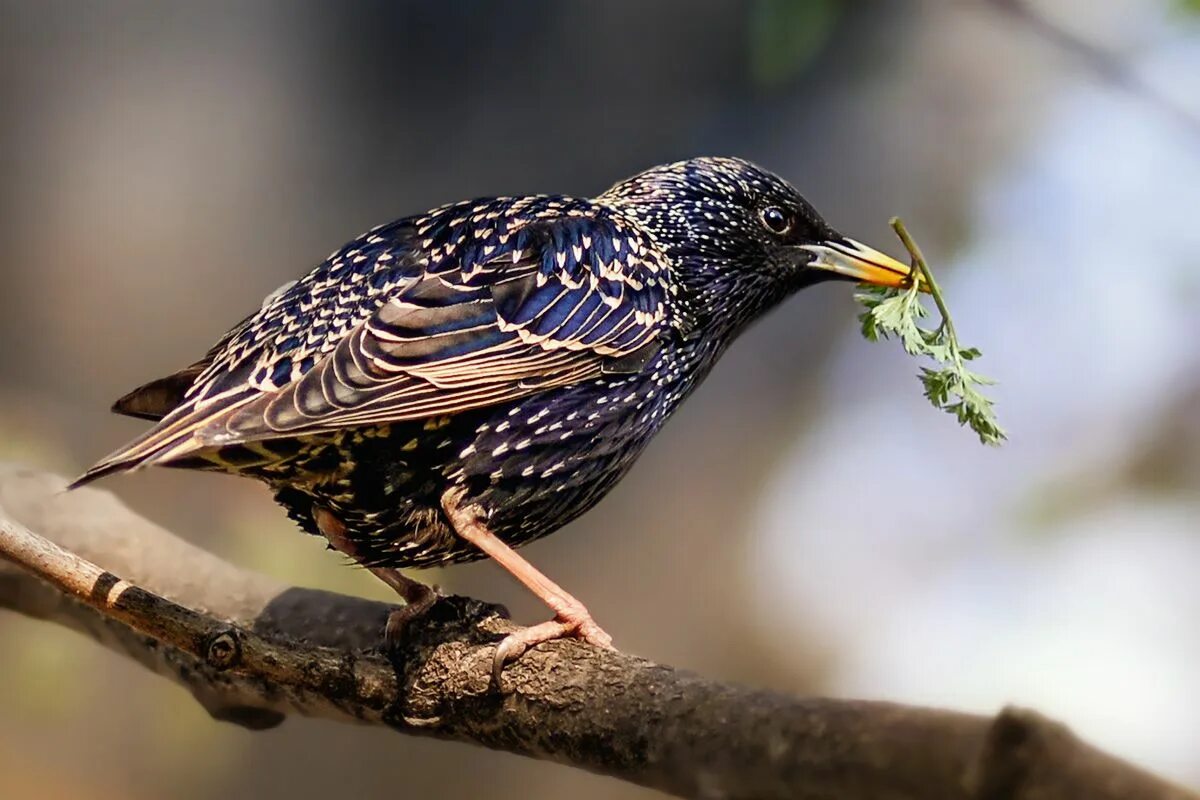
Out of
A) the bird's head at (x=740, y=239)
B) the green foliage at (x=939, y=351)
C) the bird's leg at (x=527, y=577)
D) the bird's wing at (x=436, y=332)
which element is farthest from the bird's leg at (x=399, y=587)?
the green foliage at (x=939, y=351)

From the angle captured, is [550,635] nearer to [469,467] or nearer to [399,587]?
[469,467]

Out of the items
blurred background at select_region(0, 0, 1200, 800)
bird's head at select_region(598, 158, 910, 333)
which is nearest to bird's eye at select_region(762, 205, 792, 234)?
bird's head at select_region(598, 158, 910, 333)

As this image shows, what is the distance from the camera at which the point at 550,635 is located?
1.44 meters

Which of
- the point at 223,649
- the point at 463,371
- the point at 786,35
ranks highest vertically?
the point at 786,35

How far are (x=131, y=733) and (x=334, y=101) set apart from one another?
4.95 ft

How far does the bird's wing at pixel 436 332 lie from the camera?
137 cm

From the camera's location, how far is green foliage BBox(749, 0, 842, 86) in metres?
2.57

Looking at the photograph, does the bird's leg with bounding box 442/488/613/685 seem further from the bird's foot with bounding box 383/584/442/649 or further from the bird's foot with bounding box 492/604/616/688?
the bird's foot with bounding box 383/584/442/649

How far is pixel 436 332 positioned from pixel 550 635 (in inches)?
16.5

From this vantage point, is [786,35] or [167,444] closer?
[167,444]

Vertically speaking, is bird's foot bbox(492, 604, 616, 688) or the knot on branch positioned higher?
bird's foot bbox(492, 604, 616, 688)

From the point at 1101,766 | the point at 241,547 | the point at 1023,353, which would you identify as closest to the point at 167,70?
the point at 241,547

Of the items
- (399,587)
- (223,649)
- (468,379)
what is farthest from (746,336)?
(223,649)

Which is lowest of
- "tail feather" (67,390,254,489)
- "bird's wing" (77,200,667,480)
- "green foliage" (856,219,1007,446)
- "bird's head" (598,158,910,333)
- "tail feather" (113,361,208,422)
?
"tail feather" (67,390,254,489)
